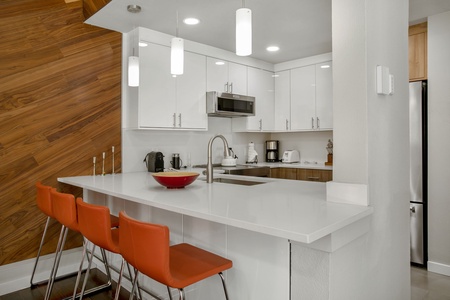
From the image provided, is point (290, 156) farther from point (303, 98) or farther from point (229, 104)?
point (229, 104)

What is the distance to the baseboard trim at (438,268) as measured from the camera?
289 cm

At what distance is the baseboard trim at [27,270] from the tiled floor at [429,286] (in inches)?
121

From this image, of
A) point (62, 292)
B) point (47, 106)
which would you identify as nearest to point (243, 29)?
point (47, 106)

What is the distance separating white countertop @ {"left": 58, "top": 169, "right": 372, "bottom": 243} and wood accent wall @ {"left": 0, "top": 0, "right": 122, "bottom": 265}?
2.76ft

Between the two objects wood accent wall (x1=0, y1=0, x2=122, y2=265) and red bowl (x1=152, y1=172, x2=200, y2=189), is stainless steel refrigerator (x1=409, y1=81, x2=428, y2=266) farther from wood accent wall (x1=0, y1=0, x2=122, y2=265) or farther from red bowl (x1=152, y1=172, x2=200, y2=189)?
wood accent wall (x1=0, y1=0, x2=122, y2=265)

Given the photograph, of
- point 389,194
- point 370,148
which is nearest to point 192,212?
point 370,148

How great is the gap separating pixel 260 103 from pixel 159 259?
11.4 feet

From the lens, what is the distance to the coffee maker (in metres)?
4.88

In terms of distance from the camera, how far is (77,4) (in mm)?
2965

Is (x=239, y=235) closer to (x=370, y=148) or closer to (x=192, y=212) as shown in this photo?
(x=192, y=212)

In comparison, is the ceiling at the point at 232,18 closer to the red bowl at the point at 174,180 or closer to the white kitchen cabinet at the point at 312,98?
the white kitchen cabinet at the point at 312,98

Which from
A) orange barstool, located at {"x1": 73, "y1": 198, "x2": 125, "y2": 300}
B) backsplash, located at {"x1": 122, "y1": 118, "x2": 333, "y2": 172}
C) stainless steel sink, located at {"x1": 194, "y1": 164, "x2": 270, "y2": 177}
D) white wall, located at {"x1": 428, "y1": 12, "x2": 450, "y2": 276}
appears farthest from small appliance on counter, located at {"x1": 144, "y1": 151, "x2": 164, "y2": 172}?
white wall, located at {"x1": 428, "y1": 12, "x2": 450, "y2": 276}

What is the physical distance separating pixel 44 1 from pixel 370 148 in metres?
2.99

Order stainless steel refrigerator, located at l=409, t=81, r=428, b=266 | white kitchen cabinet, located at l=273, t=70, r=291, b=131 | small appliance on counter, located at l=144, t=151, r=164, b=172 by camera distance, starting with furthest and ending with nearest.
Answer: white kitchen cabinet, located at l=273, t=70, r=291, b=131 → small appliance on counter, located at l=144, t=151, r=164, b=172 → stainless steel refrigerator, located at l=409, t=81, r=428, b=266
